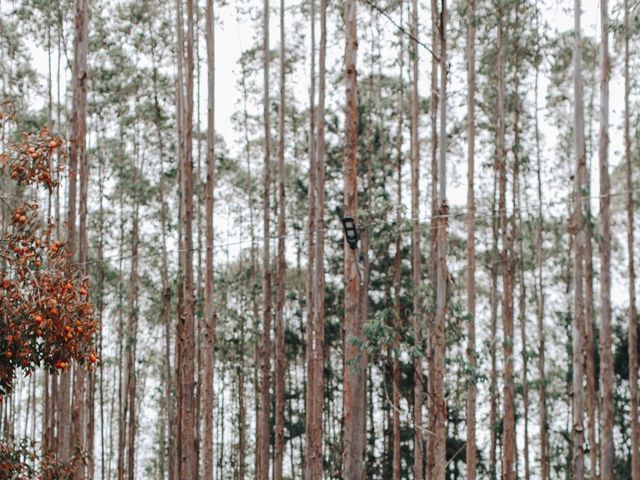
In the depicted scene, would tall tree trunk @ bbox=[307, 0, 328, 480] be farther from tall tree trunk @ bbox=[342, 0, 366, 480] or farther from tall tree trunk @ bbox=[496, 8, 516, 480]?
tall tree trunk @ bbox=[496, 8, 516, 480]

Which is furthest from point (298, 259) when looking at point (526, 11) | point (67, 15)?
point (526, 11)

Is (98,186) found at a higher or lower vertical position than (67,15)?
lower

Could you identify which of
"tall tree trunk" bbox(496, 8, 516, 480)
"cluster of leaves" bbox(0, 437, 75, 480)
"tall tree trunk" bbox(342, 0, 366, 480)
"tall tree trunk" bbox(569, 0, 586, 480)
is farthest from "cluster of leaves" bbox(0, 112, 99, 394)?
"tall tree trunk" bbox(496, 8, 516, 480)

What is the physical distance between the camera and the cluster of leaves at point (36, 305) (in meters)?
5.36

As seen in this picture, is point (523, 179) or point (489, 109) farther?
point (523, 179)

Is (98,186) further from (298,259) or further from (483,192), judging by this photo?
(483,192)

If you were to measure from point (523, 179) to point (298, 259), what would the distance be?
5271mm

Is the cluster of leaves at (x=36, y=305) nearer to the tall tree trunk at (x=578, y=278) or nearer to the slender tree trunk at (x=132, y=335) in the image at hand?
the tall tree trunk at (x=578, y=278)

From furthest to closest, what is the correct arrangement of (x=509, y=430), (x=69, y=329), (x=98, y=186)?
(x=98, y=186), (x=509, y=430), (x=69, y=329)

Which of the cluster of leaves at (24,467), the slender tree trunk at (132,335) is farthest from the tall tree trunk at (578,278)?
the slender tree trunk at (132,335)

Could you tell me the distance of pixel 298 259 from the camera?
21625mm

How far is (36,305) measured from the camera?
5387 millimetres

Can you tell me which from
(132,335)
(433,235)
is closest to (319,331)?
(433,235)

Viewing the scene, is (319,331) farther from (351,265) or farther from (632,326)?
(632,326)
